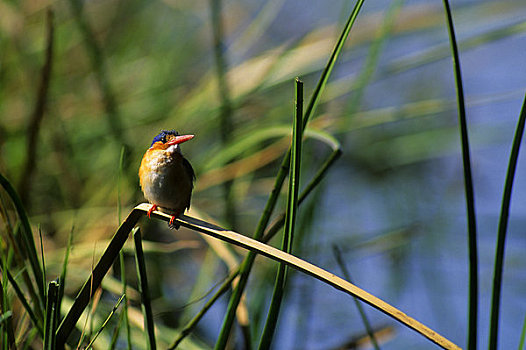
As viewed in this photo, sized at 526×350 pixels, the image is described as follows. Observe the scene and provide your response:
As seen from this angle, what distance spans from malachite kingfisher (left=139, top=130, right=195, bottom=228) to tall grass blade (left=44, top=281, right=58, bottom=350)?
30cm

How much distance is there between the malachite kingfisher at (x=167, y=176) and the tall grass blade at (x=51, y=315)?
0.98 ft

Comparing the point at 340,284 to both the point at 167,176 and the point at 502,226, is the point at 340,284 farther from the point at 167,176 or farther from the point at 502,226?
the point at 167,176

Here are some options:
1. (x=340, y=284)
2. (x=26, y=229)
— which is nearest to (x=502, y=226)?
(x=340, y=284)

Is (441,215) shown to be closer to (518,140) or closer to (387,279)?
(387,279)

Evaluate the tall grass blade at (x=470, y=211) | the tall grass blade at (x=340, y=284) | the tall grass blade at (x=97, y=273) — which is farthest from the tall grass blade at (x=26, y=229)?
the tall grass blade at (x=470, y=211)

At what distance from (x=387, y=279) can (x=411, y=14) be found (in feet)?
2.16

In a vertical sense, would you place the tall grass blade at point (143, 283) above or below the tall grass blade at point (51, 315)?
above

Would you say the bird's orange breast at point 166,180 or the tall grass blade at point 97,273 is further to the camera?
the bird's orange breast at point 166,180

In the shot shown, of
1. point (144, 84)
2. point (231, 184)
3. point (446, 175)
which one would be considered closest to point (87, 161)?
point (144, 84)

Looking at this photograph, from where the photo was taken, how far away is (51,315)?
530 millimetres

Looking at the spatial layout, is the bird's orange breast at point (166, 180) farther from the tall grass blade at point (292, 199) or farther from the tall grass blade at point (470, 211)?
the tall grass blade at point (470, 211)

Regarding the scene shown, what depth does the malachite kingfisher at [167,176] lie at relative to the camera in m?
0.84

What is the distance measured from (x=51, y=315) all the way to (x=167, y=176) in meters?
0.35

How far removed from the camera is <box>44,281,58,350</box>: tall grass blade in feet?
1.67
